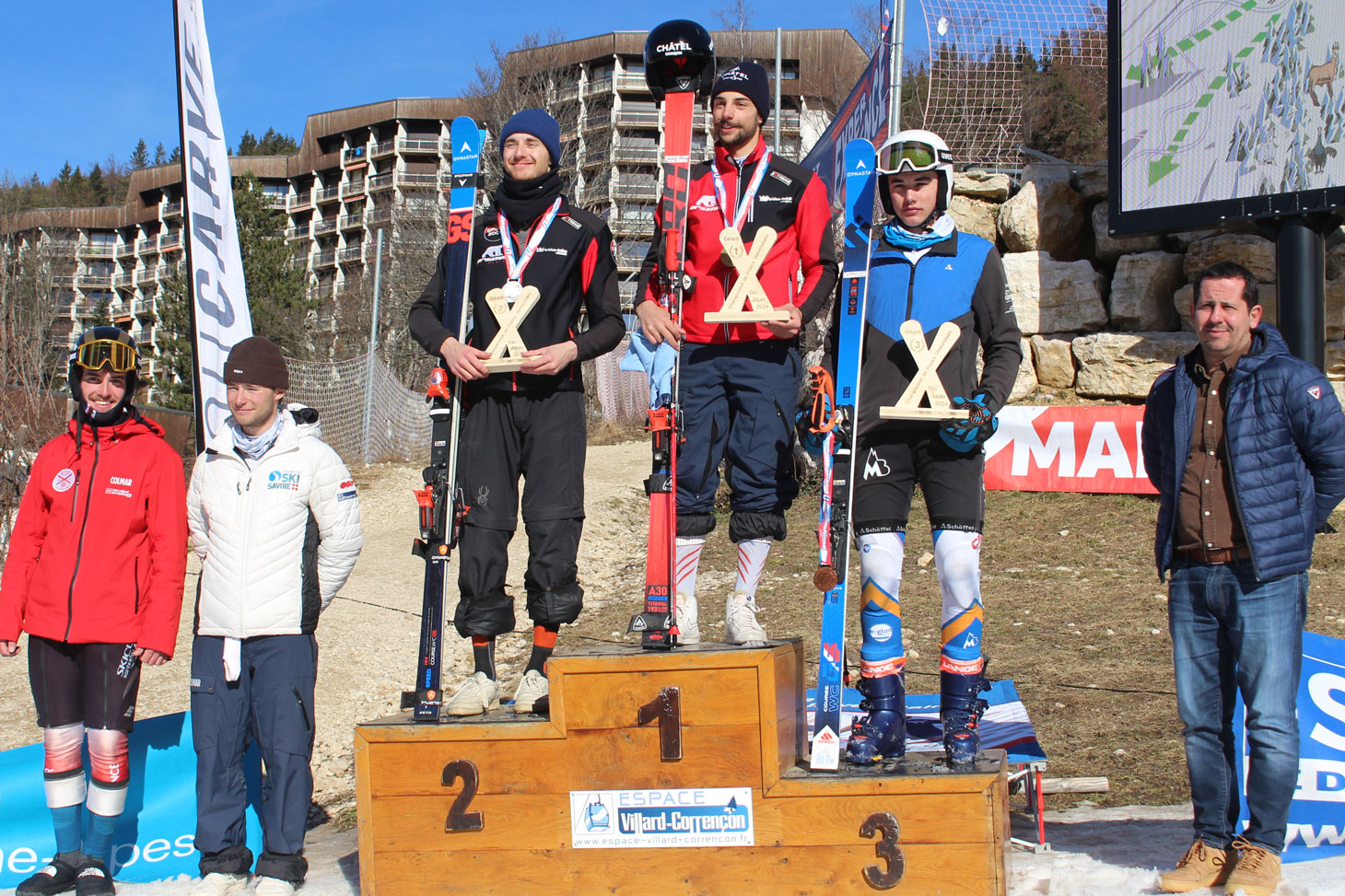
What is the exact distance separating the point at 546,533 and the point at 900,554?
1246 mm

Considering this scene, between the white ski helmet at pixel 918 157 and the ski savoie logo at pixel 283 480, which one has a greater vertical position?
the white ski helmet at pixel 918 157

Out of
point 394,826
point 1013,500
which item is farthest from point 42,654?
point 1013,500

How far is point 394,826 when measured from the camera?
10.6ft

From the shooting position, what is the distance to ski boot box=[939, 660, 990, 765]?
10.3 feet

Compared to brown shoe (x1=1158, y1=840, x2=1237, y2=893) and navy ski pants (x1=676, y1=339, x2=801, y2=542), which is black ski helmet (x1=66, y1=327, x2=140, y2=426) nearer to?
navy ski pants (x1=676, y1=339, x2=801, y2=542)

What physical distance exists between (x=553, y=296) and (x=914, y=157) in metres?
1.38

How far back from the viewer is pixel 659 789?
308cm

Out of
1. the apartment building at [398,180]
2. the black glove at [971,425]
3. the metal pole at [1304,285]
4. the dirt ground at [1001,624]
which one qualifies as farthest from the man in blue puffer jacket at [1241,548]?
the apartment building at [398,180]

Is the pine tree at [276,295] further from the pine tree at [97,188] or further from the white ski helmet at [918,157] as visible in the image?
the pine tree at [97,188]

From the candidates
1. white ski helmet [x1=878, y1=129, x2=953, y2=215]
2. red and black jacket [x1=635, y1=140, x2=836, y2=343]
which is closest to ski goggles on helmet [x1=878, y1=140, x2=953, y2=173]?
white ski helmet [x1=878, y1=129, x2=953, y2=215]

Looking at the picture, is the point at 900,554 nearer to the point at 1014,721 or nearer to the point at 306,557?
the point at 1014,721

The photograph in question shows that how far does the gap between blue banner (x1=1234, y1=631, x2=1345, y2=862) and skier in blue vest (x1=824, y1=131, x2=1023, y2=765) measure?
0.97 metres

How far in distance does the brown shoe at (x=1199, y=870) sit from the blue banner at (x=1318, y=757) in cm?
28

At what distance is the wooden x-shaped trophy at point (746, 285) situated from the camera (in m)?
3.80
